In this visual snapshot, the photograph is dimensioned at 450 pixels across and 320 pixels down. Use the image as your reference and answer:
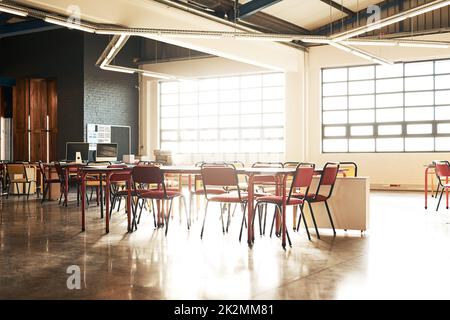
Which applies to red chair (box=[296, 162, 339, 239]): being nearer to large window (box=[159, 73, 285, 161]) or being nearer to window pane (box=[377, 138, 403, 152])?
window pane (box=[377, 138, 403, 152])

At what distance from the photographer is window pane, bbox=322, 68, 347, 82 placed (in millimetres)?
13328

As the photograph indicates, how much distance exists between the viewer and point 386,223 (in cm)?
659

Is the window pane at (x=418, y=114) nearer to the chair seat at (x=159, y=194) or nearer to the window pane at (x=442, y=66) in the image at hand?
the window pane at (x=442, y=66)

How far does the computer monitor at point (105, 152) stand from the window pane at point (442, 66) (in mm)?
7762

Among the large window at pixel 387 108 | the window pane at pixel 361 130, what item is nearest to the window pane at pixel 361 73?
the large window at pixel 387 108

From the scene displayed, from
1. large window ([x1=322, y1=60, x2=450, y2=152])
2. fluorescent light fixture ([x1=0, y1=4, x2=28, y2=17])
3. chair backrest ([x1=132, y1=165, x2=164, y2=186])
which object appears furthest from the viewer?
large window ([x1=322, y1=60, x2=450, y2=152])

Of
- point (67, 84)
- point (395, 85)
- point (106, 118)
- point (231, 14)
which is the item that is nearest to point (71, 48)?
point (67, 84)

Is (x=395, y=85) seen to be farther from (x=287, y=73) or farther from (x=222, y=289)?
(x=222, y=289)

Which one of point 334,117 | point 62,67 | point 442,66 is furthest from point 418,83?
point 62,67

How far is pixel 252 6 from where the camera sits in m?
10.6

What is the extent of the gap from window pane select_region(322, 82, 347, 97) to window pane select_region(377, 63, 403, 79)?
2.99ft

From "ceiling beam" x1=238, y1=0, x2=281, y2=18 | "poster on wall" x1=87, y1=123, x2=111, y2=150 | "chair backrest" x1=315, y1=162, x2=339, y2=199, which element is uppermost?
"ceiling beam" x1=238, y1=0, x2=281, y2=18

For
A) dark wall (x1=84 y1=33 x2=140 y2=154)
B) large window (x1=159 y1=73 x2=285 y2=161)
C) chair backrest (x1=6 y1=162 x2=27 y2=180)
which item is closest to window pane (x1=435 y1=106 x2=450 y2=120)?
large window (x1=159 y1=73 x2=285 y2=161)

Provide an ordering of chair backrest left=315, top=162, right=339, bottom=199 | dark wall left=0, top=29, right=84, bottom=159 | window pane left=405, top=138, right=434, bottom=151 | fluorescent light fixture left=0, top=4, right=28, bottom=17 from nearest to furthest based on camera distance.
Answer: chair backrest left=315, top=162, right=339, bottom=199, fluorescent light fixture left=0, top=4, right=28, bottom=17, window pane left=405, top=138, right=434, bottom=151, dark wall left=0, top=29, right=84, bottom=159
